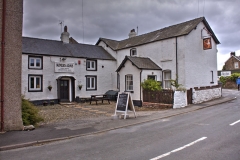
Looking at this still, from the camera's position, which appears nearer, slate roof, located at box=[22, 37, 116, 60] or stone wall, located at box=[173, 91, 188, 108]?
stone wall, located at box=[173, 91, 188, 108]

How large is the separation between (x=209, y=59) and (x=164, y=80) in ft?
20.2

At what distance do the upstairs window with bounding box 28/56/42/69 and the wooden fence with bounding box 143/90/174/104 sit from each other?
36.2ft

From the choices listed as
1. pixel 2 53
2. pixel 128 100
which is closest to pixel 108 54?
pixel 128 100

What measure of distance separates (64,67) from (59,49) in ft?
8.09

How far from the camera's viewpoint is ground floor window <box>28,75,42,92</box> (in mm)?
20231

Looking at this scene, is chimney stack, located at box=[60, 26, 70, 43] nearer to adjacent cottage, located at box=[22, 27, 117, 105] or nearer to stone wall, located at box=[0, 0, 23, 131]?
adjacent cottage, located at box=[22, 27, 117, 105]

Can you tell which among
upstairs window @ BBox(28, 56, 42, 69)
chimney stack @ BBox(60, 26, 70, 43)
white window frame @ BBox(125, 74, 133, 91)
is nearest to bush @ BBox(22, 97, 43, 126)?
white window frame @ BBox(125, 74, 133, 91)

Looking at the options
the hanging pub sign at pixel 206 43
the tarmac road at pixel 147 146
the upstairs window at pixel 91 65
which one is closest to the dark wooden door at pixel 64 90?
the upstairs window at pixel 91 65

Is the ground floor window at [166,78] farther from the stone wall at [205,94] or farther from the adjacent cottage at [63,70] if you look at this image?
the adjacent cottage at [63,70]

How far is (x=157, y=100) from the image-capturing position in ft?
55.9

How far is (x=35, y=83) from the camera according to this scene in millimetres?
20609

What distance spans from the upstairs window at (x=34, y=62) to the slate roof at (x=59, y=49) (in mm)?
603

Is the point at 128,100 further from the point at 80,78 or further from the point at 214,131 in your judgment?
the point at 80,78

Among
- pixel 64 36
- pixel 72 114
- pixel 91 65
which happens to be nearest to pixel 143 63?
pixel 91 65
